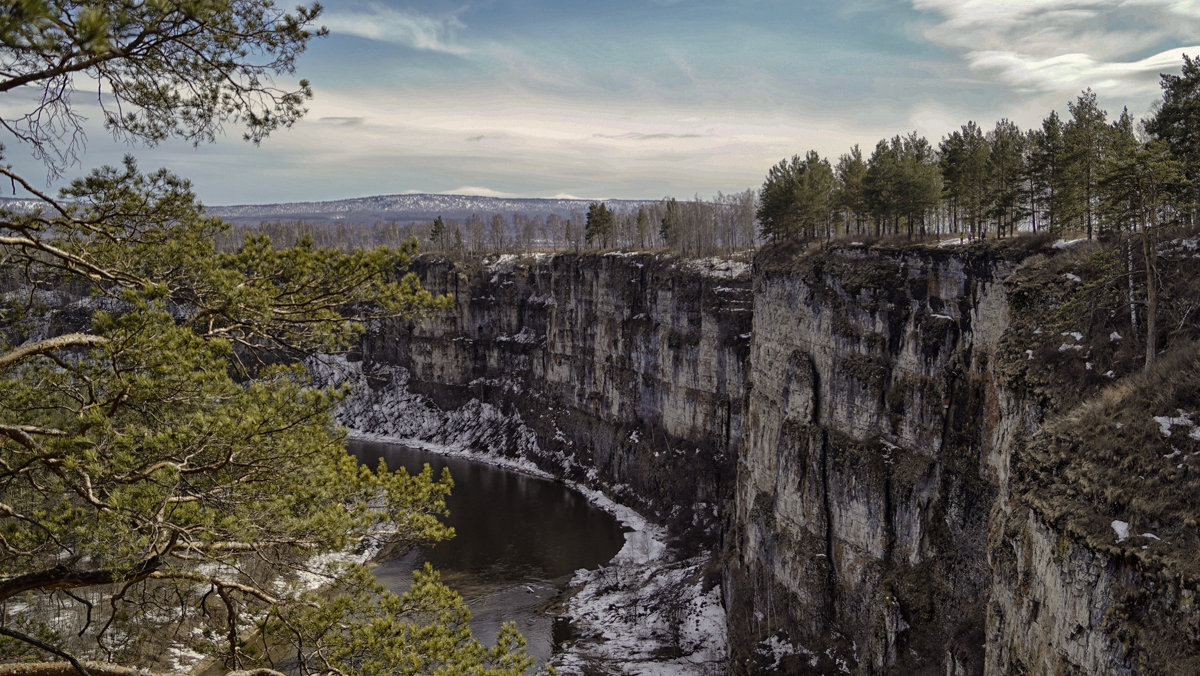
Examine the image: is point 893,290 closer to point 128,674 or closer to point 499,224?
point 128,674

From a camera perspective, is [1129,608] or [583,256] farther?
[583,256]

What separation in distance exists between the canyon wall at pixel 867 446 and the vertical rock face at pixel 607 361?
0.28 meters

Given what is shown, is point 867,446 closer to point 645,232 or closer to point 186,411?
point 186,411

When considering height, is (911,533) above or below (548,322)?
below

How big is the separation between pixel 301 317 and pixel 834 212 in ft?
190

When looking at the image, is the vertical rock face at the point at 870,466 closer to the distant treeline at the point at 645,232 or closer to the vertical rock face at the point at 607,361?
the vertical rock face at the point at 607,361

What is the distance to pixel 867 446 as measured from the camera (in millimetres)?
36156

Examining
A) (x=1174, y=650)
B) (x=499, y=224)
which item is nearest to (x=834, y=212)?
(x=1174, y=650)

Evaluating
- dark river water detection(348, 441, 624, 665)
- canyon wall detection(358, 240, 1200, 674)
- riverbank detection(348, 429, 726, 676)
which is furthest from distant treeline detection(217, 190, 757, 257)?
riverbank detection(348, 429, 726, 676)

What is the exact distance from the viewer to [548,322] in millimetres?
88000

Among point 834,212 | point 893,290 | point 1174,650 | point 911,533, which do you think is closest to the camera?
point 1174,650

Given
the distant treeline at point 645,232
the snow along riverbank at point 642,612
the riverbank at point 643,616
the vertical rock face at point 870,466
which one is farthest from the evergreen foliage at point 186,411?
the distant treeline at point 645,232

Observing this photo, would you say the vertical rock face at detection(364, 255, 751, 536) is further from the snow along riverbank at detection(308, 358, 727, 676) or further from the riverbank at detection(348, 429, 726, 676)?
the riverbank at detection(348, 429, 726, 676)

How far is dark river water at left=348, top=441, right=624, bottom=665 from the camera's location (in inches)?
1823
